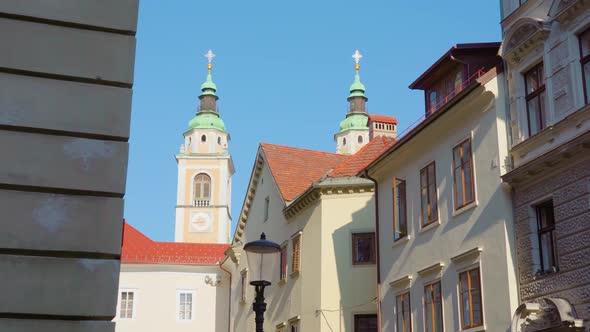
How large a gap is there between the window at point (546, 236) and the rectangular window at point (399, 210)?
21.4 feet

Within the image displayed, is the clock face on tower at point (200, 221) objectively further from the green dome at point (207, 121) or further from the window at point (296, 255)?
the window at point (296, 255)

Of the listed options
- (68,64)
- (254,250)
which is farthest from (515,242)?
(68,64)

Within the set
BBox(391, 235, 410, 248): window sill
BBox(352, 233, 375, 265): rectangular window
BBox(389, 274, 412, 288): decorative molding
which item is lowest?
BBox(389, 274, 412, 288): decorative molding

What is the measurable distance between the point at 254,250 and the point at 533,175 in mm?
7384

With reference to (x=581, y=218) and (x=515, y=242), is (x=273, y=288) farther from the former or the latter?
(x=581, y=218)

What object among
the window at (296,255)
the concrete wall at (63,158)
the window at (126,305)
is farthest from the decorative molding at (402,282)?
the window at (126,305)

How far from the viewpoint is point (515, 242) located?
1864 cm

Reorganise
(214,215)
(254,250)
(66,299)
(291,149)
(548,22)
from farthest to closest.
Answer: (214,215) < (291,149) < (548,22) < (254,250) < (66,299)

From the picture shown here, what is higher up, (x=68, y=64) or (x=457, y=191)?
(x=457, y=191)

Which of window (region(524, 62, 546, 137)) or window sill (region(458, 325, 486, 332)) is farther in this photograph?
window sill (region(458, 325, 486, 332))

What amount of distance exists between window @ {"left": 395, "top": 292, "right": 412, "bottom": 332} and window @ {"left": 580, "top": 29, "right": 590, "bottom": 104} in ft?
29.7

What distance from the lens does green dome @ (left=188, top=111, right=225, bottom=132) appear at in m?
112

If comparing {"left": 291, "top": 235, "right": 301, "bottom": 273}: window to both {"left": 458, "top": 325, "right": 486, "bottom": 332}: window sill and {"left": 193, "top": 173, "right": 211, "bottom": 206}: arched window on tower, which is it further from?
{"left": 193, "top": 173, "right": 211, "bottom": 206}: arched window on tower

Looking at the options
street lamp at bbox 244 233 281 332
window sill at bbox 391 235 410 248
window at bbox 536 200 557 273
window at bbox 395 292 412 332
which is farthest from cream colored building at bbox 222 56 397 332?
street lamp at bbox 244 233 281 332
